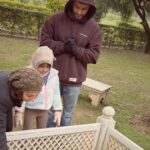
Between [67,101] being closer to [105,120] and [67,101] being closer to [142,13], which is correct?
[105,120]

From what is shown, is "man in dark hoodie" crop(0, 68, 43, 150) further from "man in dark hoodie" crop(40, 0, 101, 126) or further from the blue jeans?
the blue jeans

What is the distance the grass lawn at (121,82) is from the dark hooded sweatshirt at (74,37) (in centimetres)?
254

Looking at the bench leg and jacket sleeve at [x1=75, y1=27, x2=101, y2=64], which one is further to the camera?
the bench leg

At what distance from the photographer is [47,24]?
182 inches

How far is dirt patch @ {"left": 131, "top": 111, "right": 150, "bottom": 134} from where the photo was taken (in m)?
7.43

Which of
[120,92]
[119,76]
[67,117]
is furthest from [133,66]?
[67,117]

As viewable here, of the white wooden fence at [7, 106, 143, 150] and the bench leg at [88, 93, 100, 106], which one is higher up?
the white wooden fence at [7, 106, 143, 150]

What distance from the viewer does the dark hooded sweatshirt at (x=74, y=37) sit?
180 inches

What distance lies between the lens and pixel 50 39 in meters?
4.61

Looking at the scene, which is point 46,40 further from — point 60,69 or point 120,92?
point 120,92

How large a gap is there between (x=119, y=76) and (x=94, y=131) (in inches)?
333

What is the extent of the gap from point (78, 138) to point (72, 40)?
1.08 metres

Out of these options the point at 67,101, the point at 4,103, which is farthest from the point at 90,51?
the point at 4,103

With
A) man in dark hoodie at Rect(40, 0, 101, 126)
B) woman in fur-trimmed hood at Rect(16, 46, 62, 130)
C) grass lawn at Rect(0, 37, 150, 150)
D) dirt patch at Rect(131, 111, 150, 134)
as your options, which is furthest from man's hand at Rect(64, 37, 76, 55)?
dirt patch at Rect(131, 111, 150, 134)
